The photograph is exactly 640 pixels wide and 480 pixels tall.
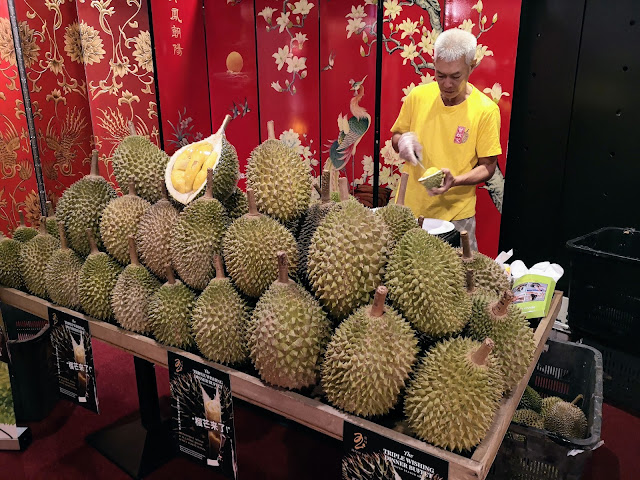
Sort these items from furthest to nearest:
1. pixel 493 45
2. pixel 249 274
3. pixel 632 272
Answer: pixel 493 45
pixel 632 272
pixel 249 274

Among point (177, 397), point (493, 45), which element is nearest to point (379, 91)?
point (493, 45)

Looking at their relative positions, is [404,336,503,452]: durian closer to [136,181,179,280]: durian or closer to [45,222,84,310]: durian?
[136,181,179,280]: durian

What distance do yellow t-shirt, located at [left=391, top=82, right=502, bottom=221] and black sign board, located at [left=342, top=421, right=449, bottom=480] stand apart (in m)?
2.07

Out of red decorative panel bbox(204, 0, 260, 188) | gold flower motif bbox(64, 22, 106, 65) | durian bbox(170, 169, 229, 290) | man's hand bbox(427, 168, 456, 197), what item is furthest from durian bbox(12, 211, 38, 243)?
red decorative panel bbox(204, 0, 260, 188)

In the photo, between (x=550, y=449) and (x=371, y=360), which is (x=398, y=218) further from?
(x=550, y=449)

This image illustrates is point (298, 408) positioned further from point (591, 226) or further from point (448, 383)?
point (591, 226)

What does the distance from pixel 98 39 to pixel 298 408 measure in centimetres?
430

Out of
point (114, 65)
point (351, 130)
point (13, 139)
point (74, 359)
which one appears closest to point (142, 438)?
point (74, 359)

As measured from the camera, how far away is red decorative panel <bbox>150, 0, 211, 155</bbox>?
468 cm

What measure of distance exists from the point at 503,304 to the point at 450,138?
190 centimetres

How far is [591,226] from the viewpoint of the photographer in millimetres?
3684

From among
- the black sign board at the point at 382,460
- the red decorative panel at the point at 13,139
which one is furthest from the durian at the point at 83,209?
the red decorative panel at the point at 13,139

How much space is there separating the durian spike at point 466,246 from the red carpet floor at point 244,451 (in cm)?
107

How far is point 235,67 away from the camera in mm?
4984
